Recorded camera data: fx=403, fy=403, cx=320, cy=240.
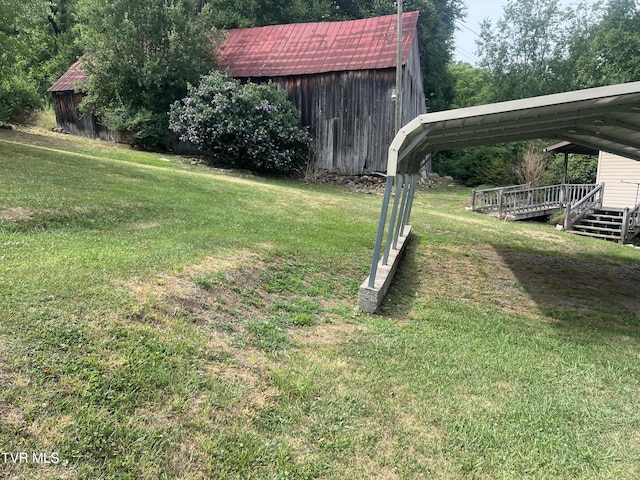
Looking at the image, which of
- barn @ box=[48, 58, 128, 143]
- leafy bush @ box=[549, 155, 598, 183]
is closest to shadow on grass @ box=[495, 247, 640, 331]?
leafy bush @ box=[549, 155, 598, 183]

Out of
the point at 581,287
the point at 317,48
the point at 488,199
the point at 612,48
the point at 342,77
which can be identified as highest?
the point at 612,48

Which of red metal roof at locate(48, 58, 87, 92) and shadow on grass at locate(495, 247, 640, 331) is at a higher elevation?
red metal roof at locate(48, 58, 87, 92)

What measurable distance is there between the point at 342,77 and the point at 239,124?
5621 mm

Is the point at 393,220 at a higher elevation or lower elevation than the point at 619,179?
lower

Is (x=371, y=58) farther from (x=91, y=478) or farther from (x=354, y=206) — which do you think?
(x=91, y=478)

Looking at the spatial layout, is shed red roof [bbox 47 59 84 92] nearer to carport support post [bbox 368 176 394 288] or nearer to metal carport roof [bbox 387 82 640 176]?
metal carport roof [bbox 387 82 640 176]

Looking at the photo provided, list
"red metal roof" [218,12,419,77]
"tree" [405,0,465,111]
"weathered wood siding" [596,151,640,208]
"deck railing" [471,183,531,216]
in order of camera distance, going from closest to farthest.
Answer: "deck railing" [471,183,531,216] < "weathered wood siding" [596,151,640,208] < "red metal roof" [218,12,419,77] < "tree" [405,0,465,111]

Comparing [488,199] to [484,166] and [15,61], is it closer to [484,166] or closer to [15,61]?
[484,166]

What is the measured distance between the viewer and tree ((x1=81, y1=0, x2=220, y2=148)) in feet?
62.8

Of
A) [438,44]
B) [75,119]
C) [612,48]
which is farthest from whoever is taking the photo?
[612,48]

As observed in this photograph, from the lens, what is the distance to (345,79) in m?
19.0

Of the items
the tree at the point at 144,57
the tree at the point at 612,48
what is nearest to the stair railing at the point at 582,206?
the tree at the point at 144,57

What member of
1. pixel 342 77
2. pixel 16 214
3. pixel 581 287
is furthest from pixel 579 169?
pixel 16 214

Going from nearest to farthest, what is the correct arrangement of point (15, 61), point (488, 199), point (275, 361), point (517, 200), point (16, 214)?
point (275, 361), point (16, 214), point (15, 61), point (517, 200), point (488, 199)
